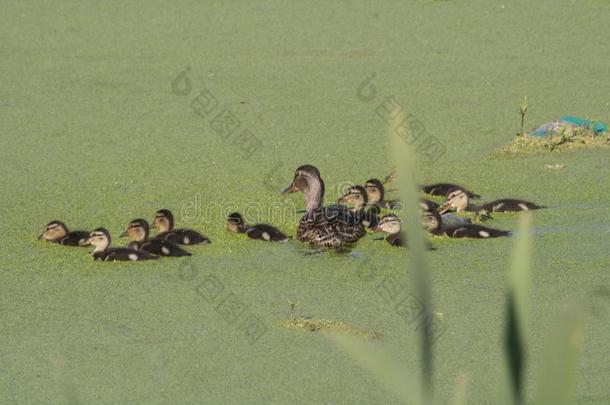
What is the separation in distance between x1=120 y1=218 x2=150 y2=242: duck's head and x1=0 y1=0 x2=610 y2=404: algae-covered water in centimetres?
13

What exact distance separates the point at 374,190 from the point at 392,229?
412mm

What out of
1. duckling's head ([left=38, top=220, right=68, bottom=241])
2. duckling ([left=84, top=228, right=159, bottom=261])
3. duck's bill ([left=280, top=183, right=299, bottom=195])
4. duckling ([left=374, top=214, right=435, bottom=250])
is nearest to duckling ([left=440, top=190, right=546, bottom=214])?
duckling ([left=374, top=214, right=435, bottom=250])

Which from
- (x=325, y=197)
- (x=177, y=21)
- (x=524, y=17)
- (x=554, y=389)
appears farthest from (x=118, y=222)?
(x=554, y=389)

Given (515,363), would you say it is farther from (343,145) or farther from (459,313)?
(343,145)

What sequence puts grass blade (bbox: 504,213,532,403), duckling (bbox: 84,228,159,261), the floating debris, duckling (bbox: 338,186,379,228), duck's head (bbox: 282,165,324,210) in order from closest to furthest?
grass blade (bbox: 504,213,532,403) → duckling (bbox: 84,228,159,261) → duckling (bbox: 338,186,379,228) → duck's head (bbox: 282,165,324,210) → the floating debris

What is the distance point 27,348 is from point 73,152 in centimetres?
219

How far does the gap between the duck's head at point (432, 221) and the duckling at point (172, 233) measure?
2.75 ft

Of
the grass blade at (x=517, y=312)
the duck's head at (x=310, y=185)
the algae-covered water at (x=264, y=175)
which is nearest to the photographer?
the grass blade at (x=517, y=312)

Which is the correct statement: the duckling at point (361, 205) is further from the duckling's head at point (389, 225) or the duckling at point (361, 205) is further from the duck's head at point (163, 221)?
the duck's head at point (163, 221)

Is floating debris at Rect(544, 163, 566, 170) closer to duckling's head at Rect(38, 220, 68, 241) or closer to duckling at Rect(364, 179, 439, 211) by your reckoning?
duckling at Rect(364, 179, 439, 211)

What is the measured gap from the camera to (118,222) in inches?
191

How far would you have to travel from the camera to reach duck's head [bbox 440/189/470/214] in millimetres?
4770

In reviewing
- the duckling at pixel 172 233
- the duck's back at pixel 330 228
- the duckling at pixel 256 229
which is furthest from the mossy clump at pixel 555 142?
the duckling at pixel 172 233

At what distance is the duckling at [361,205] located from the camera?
4.77 meters
